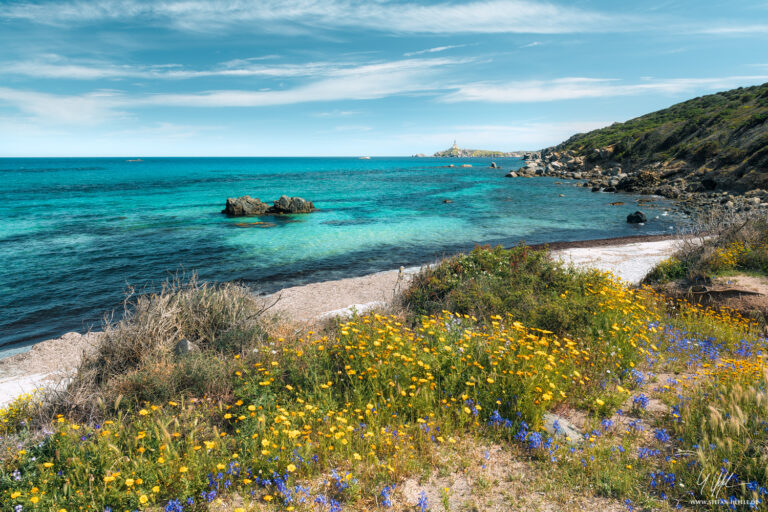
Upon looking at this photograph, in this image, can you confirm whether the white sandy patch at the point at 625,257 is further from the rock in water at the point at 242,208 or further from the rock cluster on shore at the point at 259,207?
the rock in water at the point at 242,208

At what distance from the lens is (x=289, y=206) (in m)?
39.3

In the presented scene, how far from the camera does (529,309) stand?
8.24 metres

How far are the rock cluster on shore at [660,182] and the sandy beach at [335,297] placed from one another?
14.6 ft

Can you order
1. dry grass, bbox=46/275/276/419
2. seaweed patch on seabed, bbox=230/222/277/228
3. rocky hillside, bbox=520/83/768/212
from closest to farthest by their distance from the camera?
dry grass, bbox=46/275/276/419 < seaweed patch on seabed, bbox=230/222/277/228 < rocky hillside, bbox=520/83/768/212

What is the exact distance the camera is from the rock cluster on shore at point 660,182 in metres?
32.6

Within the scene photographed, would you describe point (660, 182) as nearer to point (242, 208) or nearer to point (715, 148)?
point (715, 148)

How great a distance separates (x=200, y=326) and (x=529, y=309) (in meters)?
6.79

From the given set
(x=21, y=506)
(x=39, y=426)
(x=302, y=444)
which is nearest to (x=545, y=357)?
(x=302, y=444)

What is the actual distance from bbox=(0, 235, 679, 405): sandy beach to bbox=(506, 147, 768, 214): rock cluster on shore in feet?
14.6

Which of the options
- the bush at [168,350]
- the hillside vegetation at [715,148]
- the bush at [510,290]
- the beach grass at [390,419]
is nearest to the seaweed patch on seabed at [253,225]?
the bush at [510,290]

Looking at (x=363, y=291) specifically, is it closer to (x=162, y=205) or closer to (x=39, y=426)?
(x=39, y=426)

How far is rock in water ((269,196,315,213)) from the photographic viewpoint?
128ft

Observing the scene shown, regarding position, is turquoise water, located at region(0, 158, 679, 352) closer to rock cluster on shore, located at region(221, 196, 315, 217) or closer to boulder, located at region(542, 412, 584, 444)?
rock cluster on shore, located at region(221, 196, 315, 217)

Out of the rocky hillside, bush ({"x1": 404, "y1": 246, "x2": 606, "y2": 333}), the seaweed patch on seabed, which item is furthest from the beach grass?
the rocky hillside
